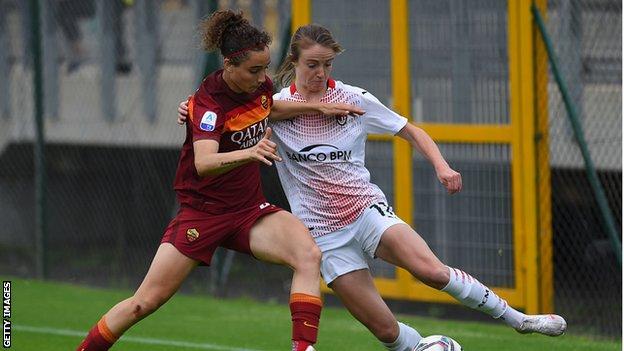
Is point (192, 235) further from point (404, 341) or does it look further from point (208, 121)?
point (404, 341)

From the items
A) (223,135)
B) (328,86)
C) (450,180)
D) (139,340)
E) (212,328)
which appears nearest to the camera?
(223,135)

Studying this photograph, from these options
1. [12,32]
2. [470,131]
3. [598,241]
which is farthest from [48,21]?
[598,241]

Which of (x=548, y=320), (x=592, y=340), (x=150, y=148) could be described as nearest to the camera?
(x=548, y=320)

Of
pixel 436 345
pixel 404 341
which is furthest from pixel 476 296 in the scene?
pixel 404 341

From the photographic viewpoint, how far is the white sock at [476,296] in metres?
6.56

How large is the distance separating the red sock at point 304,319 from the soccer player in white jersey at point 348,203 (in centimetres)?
46

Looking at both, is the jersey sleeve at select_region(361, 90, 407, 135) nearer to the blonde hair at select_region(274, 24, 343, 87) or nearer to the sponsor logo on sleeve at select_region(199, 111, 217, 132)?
the blonde hair at select_region(274, 24, 343, 87)

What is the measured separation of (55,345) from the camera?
28.1ft

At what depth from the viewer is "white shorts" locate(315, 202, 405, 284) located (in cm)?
666

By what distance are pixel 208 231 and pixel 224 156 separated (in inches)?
23.3

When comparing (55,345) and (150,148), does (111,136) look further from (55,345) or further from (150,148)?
(55,345)

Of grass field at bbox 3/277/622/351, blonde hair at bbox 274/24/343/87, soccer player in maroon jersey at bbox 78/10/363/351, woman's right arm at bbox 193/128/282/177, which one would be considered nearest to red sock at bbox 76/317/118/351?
soccer player in maroon jersey at bbox 78/10/363/351

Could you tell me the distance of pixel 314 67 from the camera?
21.8 ft

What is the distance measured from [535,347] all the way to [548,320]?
81.5 inches
